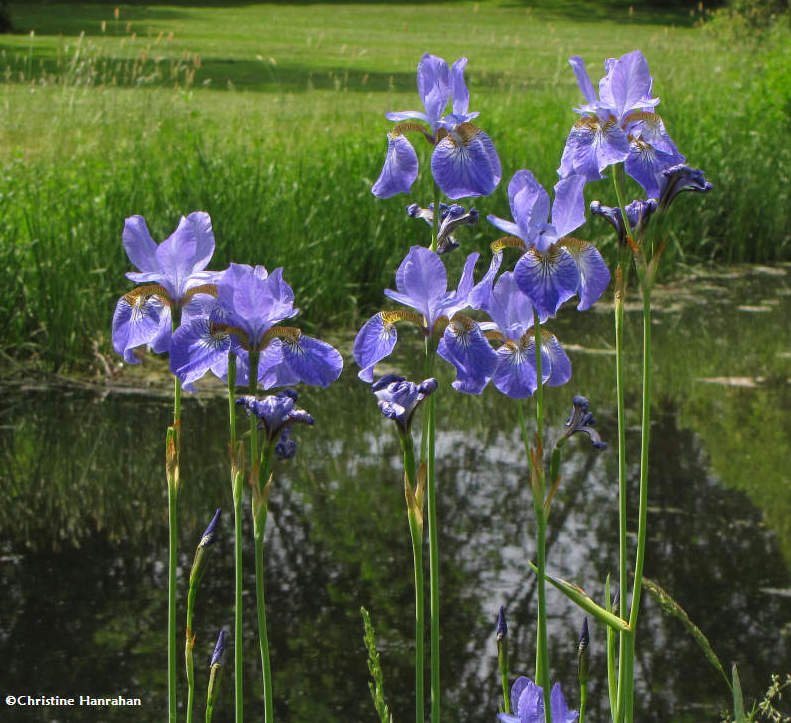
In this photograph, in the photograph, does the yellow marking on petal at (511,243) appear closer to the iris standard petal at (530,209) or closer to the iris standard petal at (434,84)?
the iris standard petal at (530,209)

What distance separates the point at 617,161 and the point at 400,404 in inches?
14.2

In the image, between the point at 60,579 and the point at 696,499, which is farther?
the point at 696,499

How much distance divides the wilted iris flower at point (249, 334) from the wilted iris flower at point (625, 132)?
37cm

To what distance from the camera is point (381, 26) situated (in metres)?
29.0

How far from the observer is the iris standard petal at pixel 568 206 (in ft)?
4.14

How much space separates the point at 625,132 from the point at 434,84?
0.22 metres

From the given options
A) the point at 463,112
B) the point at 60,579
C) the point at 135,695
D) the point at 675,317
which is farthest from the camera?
the point at 675,317

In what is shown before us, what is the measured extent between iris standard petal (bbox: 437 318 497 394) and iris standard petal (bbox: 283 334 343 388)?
4.9 inches

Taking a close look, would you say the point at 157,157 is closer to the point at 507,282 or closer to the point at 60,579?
the point at 60,579

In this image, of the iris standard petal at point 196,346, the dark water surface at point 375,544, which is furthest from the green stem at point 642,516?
the dark water surface at point 375,544

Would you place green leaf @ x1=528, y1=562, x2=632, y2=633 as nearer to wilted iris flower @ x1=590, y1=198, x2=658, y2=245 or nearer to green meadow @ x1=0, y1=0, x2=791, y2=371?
wilted iris flower @ x1=590, y1=198, x2=658, y2=245

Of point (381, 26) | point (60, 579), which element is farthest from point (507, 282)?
point (381, 26)

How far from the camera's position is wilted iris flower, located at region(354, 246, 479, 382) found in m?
1.26

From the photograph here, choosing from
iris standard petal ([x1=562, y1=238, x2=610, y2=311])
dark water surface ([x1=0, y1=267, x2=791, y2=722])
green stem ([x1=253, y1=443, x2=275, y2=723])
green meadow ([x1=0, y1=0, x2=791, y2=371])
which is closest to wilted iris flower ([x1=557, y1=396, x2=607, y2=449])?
iris standard petal ([x1=562, y1=238, x2=610, y2=311])
